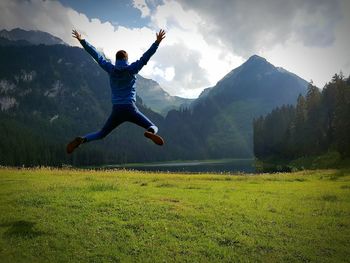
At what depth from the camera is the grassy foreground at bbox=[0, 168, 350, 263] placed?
50.8 feet

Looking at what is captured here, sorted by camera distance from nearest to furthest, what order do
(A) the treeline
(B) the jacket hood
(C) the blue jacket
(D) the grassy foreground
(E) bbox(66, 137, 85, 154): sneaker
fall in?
(E) bbox(66, 137, 85, 154): sneaker → (C) the blue jacket → (B) the jacket hood → (D) the grassy foreground → (A) the treeline

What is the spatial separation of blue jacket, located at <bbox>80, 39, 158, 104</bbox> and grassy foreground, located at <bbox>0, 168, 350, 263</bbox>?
292 inches

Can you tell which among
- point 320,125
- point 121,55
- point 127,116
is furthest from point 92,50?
point 320,125

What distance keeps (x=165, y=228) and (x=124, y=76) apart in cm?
995

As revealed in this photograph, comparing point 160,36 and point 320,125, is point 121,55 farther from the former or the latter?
point 320,125

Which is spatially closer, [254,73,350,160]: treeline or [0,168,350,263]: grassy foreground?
[0,168,350,263]: grassy foreground

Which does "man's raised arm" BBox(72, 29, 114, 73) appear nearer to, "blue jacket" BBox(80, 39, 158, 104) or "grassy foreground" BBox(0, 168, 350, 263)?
"blue jacket" BBox(80, 39, 158, 104)

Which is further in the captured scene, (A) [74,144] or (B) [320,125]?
(B) [320,125]

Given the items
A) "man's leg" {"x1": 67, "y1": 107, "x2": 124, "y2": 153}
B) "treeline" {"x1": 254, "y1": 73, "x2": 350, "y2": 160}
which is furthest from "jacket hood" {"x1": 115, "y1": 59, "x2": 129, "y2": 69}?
"treeline" {"x1": 254, "y1": 73, "x2": 350, "y2": 160}

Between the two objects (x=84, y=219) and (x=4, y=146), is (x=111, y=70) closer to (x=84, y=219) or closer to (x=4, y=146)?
(x=84, y=219)

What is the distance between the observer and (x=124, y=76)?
10.6 metres

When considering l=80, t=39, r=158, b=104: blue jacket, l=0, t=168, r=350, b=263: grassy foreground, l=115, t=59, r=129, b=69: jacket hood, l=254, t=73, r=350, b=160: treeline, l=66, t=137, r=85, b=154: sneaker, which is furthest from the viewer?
l=254, t=73, r=350, b=160: treeline

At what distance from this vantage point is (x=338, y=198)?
2775cm

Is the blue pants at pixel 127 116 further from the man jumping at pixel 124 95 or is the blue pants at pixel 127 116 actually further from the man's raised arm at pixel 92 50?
the man's raised arm at pixel 92 50
